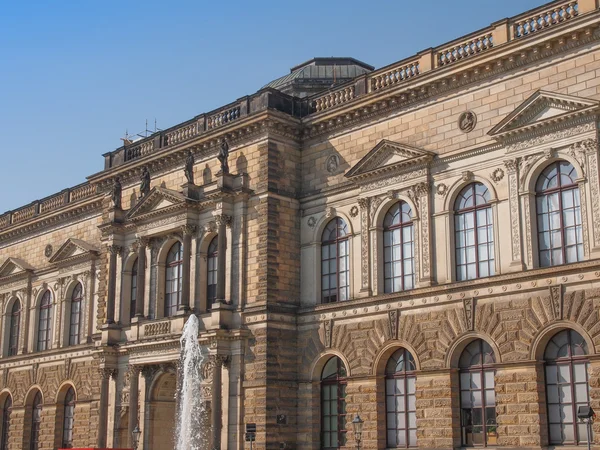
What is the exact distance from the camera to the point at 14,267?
4169 cm

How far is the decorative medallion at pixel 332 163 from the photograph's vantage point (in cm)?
2842

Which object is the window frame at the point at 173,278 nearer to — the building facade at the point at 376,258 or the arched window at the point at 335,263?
the building facade at the point at 376,258

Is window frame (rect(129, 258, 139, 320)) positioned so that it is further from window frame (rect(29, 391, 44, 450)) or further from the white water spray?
window frame (rect(29, 391, 44, 450))

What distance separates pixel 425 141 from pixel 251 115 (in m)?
6.09

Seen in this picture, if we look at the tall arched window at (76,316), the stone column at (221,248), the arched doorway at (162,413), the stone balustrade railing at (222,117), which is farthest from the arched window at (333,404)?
the tall arched window at (76,316)

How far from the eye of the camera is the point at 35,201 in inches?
1646

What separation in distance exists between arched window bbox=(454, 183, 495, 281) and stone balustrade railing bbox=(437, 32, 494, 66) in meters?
3.76

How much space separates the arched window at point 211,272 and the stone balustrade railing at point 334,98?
18.1 ft

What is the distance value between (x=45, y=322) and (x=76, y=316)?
8.24ft

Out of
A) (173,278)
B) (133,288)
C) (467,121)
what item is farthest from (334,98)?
(133,288)

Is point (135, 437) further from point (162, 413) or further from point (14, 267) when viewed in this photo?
point (14, 267)

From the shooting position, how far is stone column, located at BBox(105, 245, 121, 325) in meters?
32.7

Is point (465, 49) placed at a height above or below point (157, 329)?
above

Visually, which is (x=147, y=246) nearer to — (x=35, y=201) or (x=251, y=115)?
(x=251, y=115)
